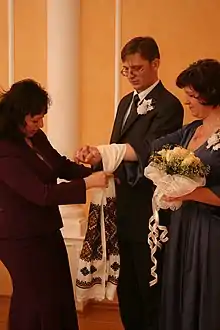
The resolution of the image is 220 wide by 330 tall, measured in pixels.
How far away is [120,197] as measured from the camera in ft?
9.39

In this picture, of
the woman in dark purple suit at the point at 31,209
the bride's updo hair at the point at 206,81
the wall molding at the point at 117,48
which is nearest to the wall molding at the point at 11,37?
the wall molding at the point at 117,48

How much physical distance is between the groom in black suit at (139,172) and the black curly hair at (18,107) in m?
0.48

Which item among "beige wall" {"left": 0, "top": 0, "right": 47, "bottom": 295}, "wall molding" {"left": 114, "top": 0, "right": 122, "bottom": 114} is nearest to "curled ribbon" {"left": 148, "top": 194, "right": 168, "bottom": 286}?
"wall molding" {"left": 114, "top": 0, "right": 122, "bottom": 114}

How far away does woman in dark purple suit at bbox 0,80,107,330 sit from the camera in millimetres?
2342

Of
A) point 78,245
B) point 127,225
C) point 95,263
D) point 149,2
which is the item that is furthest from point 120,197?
point 149,2

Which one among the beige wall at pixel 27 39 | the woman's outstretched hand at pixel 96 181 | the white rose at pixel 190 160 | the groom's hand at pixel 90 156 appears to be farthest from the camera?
the beige wall at pixel 27 39

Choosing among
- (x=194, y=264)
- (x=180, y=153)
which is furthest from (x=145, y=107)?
(x=194, y=264)

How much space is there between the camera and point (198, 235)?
2.39 meters

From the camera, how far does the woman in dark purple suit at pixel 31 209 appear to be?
2342 millimetres

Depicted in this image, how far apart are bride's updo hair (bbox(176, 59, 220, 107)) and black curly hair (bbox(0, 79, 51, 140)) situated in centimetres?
64

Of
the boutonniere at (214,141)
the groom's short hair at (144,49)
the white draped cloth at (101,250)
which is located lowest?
the white draped cloth at (101,250)

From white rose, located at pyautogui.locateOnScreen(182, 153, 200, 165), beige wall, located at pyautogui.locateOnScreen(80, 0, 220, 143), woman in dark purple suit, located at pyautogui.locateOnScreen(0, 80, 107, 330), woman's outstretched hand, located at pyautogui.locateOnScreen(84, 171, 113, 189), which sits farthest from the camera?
beige wall, located at pyautogui.locateOnScreen(80, 0, 220, 143)

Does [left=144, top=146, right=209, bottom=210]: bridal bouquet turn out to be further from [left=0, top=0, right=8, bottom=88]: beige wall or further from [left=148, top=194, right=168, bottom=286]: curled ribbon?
[left=0, top=0, right=8, bottom=88]: beige wall

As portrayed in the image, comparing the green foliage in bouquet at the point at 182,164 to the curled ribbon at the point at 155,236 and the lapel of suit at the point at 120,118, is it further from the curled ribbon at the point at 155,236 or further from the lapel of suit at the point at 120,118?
the lapel of suit at the point at 120,118
